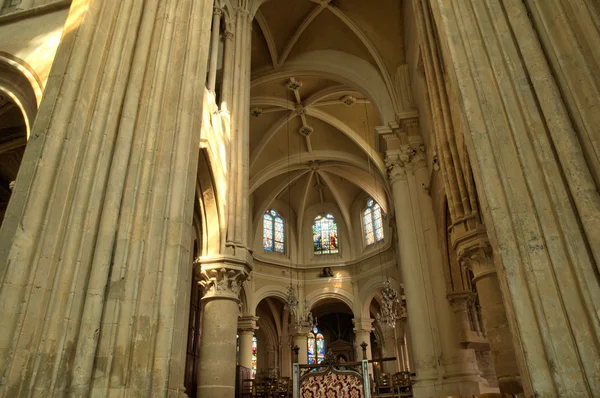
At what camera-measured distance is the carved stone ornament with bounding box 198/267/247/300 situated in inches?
304

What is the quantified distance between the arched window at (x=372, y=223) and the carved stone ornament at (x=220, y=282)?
14326 mm

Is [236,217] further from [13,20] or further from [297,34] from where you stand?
[297,34]

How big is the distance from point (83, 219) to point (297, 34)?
11734 millimetres

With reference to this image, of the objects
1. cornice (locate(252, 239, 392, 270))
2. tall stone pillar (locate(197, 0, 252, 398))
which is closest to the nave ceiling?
cornice (locate(252, 239, 392, 270))

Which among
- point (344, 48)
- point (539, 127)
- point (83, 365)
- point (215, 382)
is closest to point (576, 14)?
point (539, 127)

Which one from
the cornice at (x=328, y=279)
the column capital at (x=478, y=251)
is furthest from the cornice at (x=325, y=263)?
the column capital at (x=478, y=251)

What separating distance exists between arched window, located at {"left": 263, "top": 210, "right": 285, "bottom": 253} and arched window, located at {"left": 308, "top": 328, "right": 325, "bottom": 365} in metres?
4.91

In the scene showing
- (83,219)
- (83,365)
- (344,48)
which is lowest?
(83,365)

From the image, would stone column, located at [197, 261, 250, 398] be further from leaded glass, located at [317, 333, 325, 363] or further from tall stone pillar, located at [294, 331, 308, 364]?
leaded glass, located at [317, 333, 325, 363]

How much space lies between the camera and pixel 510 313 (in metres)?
3.66

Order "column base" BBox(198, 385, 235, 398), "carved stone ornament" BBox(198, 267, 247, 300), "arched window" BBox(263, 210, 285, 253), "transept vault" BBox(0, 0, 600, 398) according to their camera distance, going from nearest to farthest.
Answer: "transept vault" BBox(0, 0, 600, 398)
"column base" BBox(198, 385, 235, 398)
"carved stone ornament" BBox(198, 267, 247, 300)
"arched window" BBox(263, 210, 285, 253)

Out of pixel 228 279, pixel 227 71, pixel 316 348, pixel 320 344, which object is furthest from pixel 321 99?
pixel 320 344

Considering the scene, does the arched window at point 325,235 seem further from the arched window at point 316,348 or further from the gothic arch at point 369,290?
the arched window at point 316,348

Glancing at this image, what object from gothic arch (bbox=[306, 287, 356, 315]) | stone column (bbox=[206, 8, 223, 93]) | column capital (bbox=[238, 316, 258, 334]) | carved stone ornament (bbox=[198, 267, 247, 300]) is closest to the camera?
carved stone ornament (bbox=[198, 267, 247, 300])
